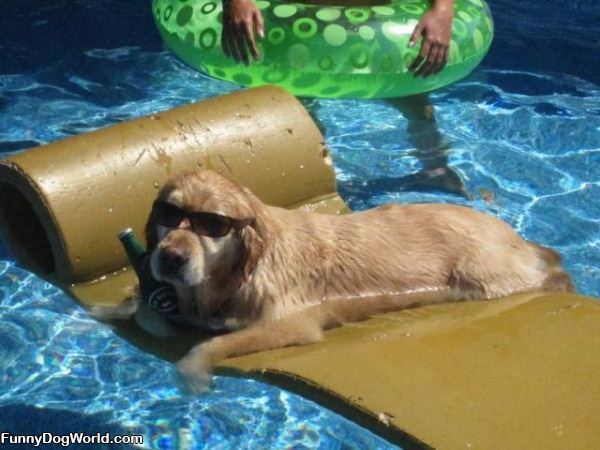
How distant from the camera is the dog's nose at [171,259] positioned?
3.72 meters

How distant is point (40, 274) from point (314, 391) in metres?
1.75

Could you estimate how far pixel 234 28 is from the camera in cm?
611

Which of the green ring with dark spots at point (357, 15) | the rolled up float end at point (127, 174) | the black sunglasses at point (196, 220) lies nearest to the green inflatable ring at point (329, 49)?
the green ring with dark spots at point (357, 15)

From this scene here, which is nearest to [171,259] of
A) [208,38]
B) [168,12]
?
[208,38]

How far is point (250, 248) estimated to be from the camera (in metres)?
4.00

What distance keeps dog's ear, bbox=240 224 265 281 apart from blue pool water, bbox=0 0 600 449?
3.05 feet

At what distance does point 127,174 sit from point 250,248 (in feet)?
2.89

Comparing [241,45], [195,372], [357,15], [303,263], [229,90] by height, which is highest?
[357,15]

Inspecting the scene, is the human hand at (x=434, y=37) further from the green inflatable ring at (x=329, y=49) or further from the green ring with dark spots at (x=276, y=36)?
the green ring with dark spots at (x=276, y=36)

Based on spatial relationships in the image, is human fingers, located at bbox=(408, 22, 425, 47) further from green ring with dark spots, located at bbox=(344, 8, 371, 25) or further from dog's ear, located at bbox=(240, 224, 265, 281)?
dog's ear, located at bbox=(240, 224, 265, 281)

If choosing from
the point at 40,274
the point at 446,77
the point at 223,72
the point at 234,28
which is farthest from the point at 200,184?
the point at 446,77

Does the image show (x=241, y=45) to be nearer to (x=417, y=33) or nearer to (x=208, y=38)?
(x=208, y=38)

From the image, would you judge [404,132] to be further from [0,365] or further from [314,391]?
[314,391]

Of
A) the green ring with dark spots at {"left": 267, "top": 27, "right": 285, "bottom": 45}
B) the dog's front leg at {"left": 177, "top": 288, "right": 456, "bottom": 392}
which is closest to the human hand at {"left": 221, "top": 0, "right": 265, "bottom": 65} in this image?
the green ring with dark spots at {"left": 267, "top": 27, "right": 285, "bottom": 45}
